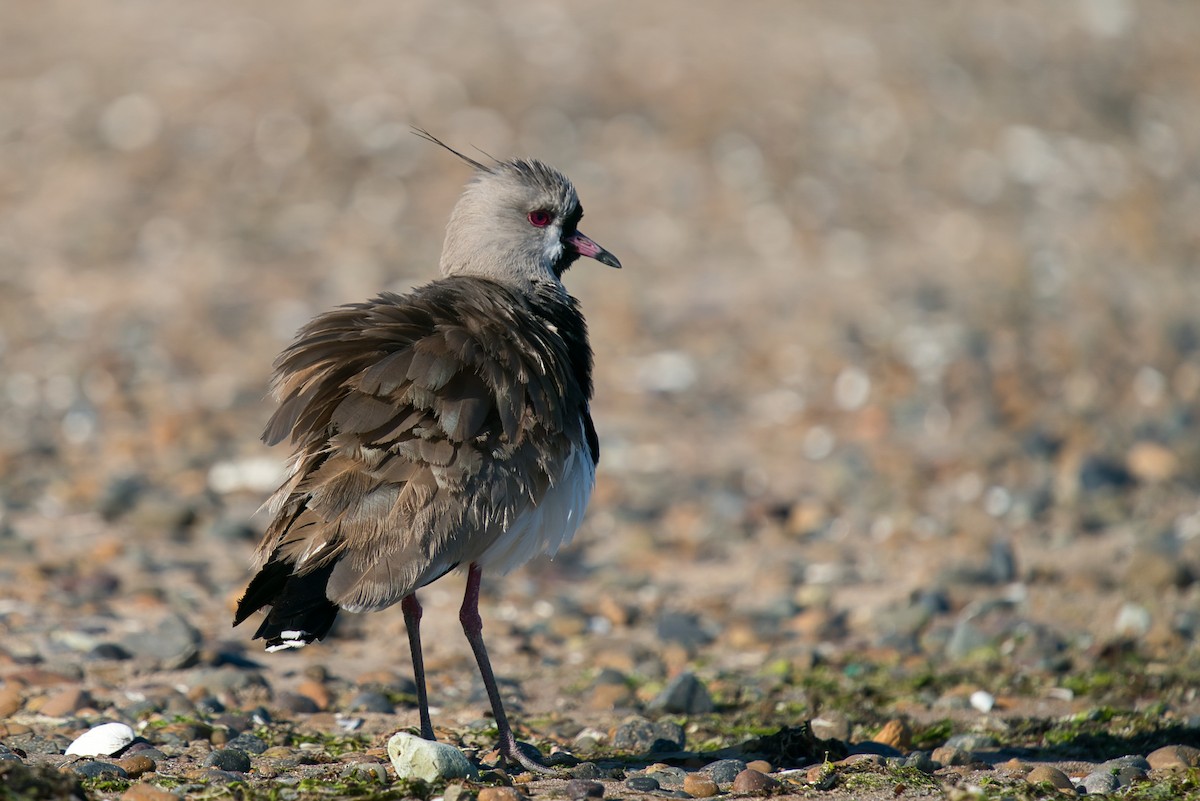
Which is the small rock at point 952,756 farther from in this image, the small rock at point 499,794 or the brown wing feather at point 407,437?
the brown wing feather at point 407,437

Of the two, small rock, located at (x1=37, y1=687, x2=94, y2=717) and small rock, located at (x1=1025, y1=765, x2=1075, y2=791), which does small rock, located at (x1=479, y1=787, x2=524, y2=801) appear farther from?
small rock, located at (x1=37, y1=687, x2=94, y2=717)

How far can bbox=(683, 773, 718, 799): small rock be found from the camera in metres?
5.08

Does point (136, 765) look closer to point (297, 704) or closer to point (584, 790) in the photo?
point (297, 704)

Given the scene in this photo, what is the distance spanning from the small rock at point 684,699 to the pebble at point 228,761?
6.62ft

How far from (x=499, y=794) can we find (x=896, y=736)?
2042 mm

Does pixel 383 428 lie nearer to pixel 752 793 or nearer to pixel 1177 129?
pixel 752 793

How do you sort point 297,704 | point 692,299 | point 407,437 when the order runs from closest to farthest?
1. point 407,437
2. point 297,704
3. point 692,299

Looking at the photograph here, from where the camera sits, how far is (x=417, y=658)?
5.68 m

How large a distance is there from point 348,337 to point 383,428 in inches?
18.1

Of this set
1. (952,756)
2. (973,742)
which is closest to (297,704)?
(952,756)

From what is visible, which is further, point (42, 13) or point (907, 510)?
point (42, 13)

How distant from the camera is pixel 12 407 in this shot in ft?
36.6

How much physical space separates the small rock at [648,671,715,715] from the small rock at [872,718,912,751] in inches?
33.8


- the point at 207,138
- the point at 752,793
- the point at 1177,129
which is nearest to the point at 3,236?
the point at 207,138
